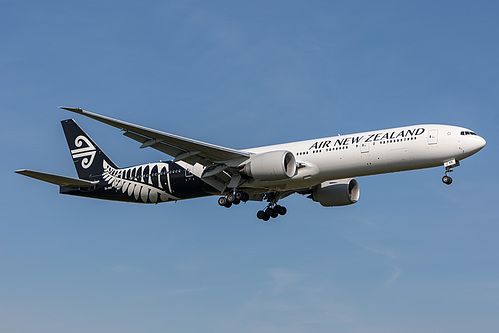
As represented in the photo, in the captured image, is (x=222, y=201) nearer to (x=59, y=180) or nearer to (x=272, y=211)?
(x=272, y=211)

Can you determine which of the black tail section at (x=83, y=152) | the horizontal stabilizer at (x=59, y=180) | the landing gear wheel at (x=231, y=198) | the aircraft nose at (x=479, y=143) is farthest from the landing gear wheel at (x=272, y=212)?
the aircraft nose at (x=479, y=143)

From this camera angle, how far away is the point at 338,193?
44.8 meters

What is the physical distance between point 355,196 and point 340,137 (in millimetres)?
7322

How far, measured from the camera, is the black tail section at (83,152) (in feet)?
153

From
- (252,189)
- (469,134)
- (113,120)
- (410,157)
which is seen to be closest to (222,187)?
(252,189)

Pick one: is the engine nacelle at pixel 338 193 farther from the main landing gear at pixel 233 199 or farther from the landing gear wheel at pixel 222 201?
the landing gear wheel at pixel 222 201

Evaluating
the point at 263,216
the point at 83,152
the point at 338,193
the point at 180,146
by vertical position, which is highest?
the point at 83,152

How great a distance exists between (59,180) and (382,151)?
66.4ft

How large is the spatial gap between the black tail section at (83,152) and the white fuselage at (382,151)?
513 inches

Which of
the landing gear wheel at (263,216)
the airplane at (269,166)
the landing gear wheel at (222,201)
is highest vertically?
the airplane at (269,166)

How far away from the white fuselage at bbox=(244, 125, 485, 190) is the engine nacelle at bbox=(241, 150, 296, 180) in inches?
26.9

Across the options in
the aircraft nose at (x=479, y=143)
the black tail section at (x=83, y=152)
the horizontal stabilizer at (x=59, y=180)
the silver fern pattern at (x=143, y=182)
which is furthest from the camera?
the black tail section at (x=83, y=152)

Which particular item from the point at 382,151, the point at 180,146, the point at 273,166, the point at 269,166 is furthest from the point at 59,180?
the point at 382,151

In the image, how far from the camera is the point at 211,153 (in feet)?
130
